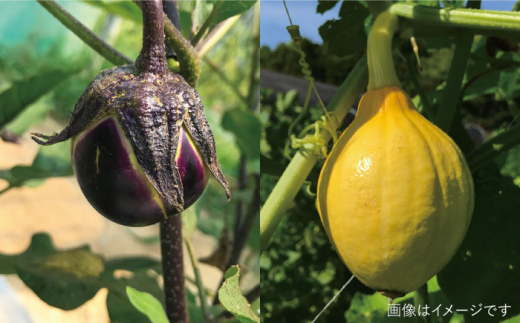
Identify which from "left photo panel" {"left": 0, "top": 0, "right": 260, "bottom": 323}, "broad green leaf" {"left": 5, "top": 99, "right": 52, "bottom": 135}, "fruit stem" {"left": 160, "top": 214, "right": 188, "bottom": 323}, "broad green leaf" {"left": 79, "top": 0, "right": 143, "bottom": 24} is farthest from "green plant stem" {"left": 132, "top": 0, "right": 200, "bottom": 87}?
"broad green leaf" {"left": 5, "top": 99, "right": 52, "bottom": 135}

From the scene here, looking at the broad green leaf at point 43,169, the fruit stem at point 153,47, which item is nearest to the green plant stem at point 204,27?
the fruit stem at point 153,47

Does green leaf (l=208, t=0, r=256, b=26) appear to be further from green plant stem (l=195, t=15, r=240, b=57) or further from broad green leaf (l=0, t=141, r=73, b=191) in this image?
broad green leaf (l=0, t=141, r=73, b=191)

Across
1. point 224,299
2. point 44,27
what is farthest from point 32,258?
point 44,27

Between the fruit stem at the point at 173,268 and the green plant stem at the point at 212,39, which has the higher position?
the green plant stem at the point at 212,39

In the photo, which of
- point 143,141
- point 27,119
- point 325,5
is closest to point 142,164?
point 143,141

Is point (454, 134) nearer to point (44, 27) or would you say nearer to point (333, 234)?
point (333, 234)

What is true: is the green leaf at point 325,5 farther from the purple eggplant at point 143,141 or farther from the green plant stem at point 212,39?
the purple eggplant at point 143,141

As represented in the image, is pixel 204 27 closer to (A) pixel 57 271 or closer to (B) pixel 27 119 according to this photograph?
(A) pixel 57 271
